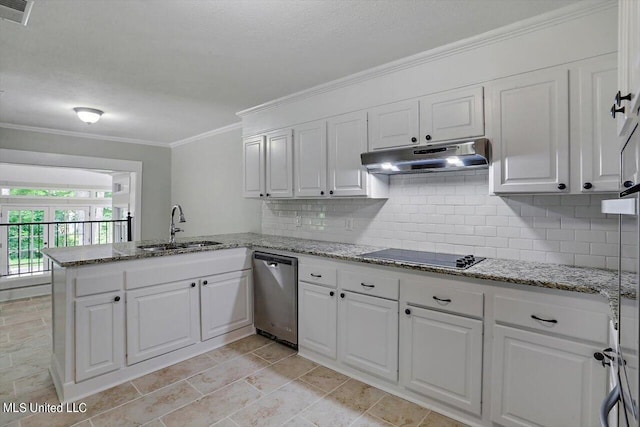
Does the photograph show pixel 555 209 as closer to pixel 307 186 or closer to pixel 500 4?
pixel 500 4

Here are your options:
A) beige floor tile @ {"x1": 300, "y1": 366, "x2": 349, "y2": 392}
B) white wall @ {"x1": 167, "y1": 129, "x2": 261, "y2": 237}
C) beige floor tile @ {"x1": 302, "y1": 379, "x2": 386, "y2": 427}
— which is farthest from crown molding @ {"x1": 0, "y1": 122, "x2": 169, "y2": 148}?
beige floor tile @ {"x1": 302, "y1": 379, "x2": 386, "y2": 427}

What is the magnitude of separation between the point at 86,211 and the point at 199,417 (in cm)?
900

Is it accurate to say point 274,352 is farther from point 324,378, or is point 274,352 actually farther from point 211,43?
point 211,43

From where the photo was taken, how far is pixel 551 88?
1998mm

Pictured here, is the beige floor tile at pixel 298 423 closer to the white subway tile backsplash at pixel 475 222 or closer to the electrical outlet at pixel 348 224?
the white subway tile backsplash at pixel 475 222

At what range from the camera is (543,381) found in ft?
5.76

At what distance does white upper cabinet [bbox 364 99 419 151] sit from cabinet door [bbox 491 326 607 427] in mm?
1462

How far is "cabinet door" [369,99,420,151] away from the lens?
8.44ft

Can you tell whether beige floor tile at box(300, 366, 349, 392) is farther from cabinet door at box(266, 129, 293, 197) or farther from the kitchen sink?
cabinet door at box(266, 129, 293, 197)

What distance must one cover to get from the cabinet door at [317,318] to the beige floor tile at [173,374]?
2.68 ft

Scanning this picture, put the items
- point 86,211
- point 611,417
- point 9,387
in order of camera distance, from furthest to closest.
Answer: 1. point 86,211
2. point 9,387
3. point 611,417

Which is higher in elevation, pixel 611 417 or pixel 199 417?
pixel 611 417

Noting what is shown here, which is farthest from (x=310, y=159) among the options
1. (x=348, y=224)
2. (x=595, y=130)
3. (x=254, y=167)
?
(x=595, y=130)

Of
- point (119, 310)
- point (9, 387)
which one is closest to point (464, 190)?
point (119, 310)
